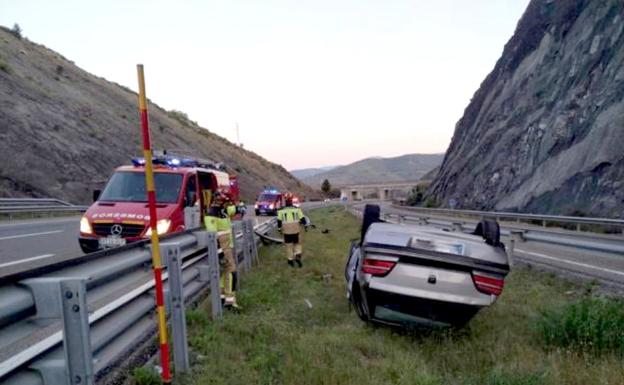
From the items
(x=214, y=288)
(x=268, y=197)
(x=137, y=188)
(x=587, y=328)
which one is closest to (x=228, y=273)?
(x=214, y=288)

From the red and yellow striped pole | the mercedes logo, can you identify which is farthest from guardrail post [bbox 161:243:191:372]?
the mercedes logo

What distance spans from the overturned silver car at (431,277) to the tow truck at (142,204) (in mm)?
5251

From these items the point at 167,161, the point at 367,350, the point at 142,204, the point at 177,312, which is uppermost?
the point at 167,161

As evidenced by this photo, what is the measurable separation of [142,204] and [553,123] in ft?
80.1

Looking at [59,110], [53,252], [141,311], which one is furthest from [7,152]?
[141,311]

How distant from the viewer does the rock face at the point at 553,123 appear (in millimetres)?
23062

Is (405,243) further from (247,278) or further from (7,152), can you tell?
(7,152)

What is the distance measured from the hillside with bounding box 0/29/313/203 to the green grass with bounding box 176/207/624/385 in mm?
17981

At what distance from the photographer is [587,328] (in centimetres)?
520

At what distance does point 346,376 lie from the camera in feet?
15.0

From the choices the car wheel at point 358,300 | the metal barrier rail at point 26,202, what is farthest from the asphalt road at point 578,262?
the metal barrier rail at point 26,202

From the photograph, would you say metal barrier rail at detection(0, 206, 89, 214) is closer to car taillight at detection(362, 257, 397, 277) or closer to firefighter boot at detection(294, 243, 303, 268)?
firefighter boot at detection(294, 243, 303, 268)

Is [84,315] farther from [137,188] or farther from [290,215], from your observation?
[290,215]

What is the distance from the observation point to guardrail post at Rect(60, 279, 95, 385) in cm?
270
